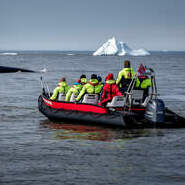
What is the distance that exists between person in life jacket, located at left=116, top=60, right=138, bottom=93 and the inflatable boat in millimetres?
188

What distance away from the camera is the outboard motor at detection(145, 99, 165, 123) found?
51.0 ft

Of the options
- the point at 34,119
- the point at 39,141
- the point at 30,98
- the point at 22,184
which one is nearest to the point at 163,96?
the point at 30,98

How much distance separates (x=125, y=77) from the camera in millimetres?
17281

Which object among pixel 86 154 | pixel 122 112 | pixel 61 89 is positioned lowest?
pixel 86 154

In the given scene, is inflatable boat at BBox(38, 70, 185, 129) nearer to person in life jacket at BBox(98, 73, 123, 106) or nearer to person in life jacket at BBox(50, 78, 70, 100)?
person in life jacket at BBox(98, 73, 123, 106)

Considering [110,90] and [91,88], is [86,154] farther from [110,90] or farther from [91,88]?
[91,88]

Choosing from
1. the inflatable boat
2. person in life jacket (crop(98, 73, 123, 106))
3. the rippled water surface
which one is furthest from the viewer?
person in life jacket (crop(98, 73, 123, 106))

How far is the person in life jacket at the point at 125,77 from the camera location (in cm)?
1717

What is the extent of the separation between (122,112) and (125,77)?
1684 mm

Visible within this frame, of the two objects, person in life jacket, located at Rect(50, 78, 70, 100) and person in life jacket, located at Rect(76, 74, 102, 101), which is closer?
person in life jacket, located at Rect(76, 74, 102, 101)

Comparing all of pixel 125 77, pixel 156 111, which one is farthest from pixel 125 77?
pixel 156 111

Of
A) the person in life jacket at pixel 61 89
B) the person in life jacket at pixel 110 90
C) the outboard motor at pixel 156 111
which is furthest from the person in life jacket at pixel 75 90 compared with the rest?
the outboard motor at pixel 156 111

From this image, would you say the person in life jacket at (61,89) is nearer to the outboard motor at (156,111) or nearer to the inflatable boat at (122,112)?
the inflatable boat at (122,112)

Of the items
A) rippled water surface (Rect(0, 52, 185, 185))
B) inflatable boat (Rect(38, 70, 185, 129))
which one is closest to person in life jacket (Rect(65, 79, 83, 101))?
inflatable boat (Rect(38, 70, 185, 129))
